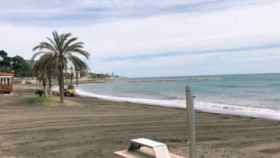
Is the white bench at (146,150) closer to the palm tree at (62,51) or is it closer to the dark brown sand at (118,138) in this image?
the dark brown sand at (118,138)

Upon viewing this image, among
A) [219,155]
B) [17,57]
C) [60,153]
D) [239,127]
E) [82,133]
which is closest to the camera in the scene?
[219,155]

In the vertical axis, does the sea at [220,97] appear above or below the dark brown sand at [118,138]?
below

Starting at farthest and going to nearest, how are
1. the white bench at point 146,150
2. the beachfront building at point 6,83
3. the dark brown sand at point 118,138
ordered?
the beachfront building at point 6,83
the dark brown sand at point 118,138
the white bench at point 146,150

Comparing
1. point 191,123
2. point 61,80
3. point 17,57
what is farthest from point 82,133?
point 17,57

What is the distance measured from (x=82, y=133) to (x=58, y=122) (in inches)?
153

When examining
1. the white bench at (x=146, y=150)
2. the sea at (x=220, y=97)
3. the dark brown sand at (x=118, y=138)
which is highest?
the white bench at (x=146, y=150)

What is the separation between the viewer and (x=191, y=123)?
525cm

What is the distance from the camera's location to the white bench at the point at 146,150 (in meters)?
6.97

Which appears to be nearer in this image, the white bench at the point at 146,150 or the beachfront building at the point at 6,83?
the white bench at the point at 146,150

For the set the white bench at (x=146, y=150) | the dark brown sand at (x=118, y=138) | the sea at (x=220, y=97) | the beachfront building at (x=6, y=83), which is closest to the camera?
the white bench at (x=146, y=150)

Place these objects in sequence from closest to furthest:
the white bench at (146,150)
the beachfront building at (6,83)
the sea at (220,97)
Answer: the white bench at (146,150) < the sea at (220,97) < the beachfront building at (6,83)

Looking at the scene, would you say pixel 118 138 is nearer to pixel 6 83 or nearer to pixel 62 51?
pixel 62 51

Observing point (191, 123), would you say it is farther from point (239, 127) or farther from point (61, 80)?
point (61, 80)

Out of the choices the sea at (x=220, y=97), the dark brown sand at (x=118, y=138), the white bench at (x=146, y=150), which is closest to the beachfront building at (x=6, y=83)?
the sea at (x=220, y=97)
